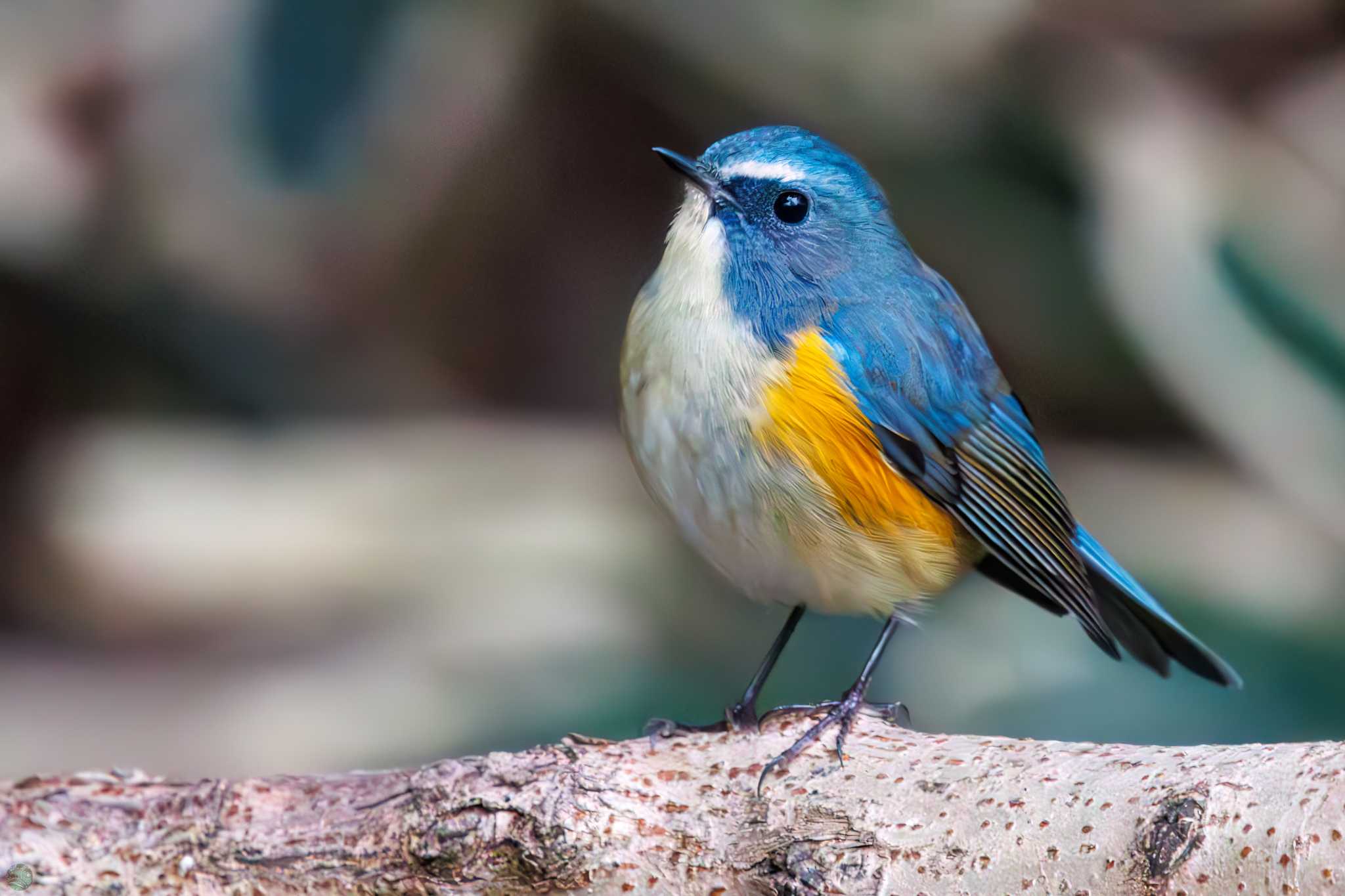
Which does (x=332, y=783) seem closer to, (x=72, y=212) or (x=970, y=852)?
(x=970, y=852)

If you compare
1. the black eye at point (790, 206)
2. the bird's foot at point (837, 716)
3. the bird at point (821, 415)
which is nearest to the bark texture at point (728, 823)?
the bird's foot at point (837, 716)

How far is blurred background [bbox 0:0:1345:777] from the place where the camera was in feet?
11.0

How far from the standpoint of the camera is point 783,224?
2.12 metres

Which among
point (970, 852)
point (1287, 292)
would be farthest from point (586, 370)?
point (970, 852)

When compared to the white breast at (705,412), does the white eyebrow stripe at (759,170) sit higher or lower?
higher

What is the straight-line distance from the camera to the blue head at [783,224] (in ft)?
6.77

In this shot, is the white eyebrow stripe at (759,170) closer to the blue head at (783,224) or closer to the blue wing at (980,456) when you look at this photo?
the blue head at (783,224)

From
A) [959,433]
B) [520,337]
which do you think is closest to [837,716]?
[959,433]

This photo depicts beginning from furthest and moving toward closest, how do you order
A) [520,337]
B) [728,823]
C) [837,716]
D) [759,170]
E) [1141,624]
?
[520,337], [1141,624], [759,170], [837,716], [728,823]

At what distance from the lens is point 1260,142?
3561 millimetres

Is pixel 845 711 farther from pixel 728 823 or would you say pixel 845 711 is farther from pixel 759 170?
pixel 759 170

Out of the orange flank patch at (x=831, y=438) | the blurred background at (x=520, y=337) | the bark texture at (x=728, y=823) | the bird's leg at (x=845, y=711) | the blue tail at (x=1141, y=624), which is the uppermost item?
the blurred background at (x=520, y=337)

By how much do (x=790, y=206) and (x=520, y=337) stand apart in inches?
88.4

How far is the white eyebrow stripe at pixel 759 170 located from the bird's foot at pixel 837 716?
2.58 feet
